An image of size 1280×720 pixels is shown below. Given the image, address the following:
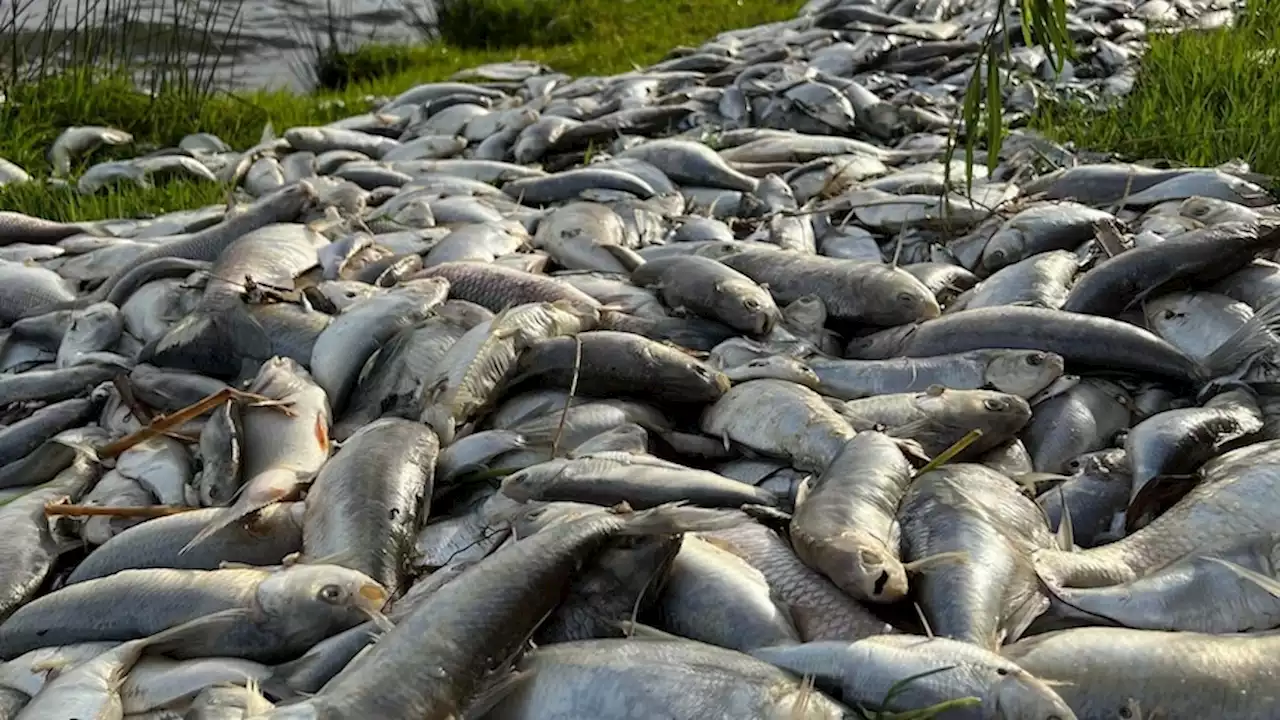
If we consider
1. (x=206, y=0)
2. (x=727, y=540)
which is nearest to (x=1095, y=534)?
(x=727, y=540)

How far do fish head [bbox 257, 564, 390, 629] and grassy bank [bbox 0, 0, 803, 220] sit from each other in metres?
4.65

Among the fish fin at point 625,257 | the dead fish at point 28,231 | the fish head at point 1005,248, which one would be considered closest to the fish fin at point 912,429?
the fish head at point 1005,248

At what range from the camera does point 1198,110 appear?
5.18 m

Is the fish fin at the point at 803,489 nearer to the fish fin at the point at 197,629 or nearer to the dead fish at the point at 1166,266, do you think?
the fish fin at the point at 197,629

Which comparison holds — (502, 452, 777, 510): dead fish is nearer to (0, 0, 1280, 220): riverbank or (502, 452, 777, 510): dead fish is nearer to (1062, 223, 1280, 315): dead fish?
(1062, 223, 1280, 315): dead fish

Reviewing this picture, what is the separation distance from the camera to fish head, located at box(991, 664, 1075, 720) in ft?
5.41

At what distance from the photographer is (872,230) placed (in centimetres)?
449

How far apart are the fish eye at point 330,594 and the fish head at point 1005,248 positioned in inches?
104

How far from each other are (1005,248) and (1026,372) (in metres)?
1.11

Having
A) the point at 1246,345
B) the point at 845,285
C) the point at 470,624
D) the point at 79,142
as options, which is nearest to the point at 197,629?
the point at 470,624

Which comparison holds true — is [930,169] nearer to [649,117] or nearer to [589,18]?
[649,117]

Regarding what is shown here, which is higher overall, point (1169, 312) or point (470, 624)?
point (1169, 312)

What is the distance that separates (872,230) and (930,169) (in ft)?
2.84

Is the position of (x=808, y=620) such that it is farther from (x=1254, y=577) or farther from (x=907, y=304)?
(x=907, y=304)
